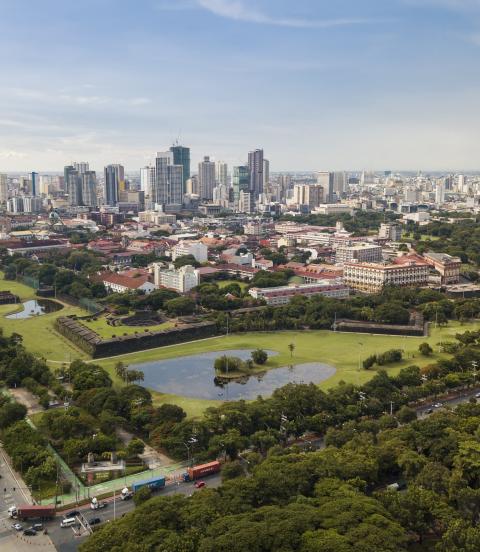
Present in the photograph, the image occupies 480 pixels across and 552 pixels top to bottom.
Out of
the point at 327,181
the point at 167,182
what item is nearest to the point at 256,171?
the point at 327,181

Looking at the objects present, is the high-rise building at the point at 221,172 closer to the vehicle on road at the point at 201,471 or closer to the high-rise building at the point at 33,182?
the high-rise building at the point at 33,182

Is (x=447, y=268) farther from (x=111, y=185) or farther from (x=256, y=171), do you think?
(x=111, y=185)

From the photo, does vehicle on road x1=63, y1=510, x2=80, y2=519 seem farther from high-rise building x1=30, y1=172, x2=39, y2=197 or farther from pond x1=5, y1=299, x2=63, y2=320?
high-rise building x1=30, y1=172, x2=39, y2=197

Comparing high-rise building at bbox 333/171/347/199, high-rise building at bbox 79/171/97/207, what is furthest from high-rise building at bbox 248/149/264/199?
high-rise building at bbox 79/171/97/207

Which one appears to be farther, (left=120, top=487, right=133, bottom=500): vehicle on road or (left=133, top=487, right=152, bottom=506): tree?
(left=120, top=487, right=133, bottom=500): vehicle on road

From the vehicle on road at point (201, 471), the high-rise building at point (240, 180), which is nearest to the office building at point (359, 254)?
the vehicle on road at point (201, 471)

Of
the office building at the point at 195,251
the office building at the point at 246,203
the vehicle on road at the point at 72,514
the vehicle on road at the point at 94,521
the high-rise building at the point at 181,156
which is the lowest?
the vehicle on road at the point at 72,514
